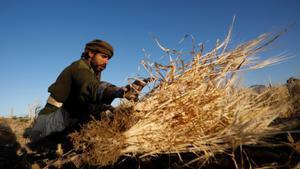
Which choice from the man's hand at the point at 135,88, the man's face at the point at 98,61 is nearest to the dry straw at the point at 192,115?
the man's hand at the point at 135,88

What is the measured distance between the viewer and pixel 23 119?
5555 millimetres

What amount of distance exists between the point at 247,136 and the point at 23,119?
15.4ft

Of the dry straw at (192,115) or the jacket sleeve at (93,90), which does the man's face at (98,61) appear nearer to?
the jacket sleeve at (93,90)

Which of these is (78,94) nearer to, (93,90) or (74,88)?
(74,88)

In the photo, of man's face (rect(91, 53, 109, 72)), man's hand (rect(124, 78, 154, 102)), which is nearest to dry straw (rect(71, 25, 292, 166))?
man's hand (rect(124, 78, 154, 102))

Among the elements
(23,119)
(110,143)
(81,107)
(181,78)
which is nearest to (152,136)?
(110,143)

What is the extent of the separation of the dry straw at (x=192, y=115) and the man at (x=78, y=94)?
0.99 feet

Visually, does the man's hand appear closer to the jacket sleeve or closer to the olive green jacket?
the jacket sleeve

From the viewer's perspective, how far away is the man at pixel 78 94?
262cm

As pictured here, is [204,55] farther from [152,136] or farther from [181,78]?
[152,136]

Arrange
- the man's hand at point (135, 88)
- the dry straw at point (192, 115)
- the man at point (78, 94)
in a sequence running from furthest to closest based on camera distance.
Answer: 1. the man at point (78, 94)
2. the man's hand at point (135, 88)
3. the dry straw at point (192, 115)

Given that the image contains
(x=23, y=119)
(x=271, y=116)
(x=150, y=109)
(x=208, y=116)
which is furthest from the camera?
(x=23, y=119)

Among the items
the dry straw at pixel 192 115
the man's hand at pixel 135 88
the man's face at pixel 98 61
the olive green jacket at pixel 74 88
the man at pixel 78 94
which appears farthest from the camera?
the man's face at pixel 98 61

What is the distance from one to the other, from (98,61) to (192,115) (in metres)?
1.48
